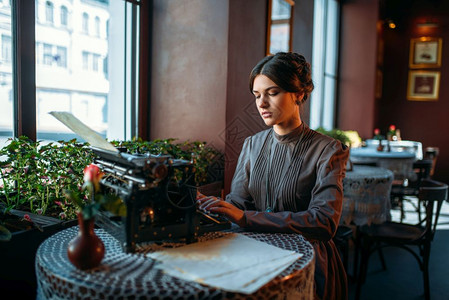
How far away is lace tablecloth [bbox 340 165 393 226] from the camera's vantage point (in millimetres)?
3203

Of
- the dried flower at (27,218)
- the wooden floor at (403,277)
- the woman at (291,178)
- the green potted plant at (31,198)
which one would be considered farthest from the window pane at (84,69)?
the wooden floor at (403,277)

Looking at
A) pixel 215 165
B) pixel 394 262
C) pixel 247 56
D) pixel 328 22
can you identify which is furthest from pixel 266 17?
pixel 328 22

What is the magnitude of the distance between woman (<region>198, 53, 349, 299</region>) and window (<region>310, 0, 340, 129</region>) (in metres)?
4.32

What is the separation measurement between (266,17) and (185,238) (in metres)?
2.74

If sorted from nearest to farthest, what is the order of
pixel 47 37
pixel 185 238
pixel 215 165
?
pixel 185 238 → pixel 47 37 → pixel 215 165

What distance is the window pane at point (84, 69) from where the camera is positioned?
2.45 m

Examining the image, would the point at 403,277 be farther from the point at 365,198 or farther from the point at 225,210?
the point at 225,210

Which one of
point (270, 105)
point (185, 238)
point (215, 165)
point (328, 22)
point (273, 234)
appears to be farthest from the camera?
point (328, 22)

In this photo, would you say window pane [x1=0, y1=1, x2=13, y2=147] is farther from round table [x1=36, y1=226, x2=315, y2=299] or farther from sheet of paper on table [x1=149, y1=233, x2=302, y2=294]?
sheet of paper on table [x1=149, y1=233, x2=302, y2=294]

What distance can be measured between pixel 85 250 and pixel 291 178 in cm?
90

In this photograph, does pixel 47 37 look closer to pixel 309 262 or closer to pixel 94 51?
pixel 94 51

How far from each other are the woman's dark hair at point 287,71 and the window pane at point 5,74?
1412 mm

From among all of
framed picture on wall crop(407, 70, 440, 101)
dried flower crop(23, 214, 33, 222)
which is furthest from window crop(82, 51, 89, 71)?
framed picture on wall crop(407, 70, 440, 101)

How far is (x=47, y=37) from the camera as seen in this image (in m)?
2.44
